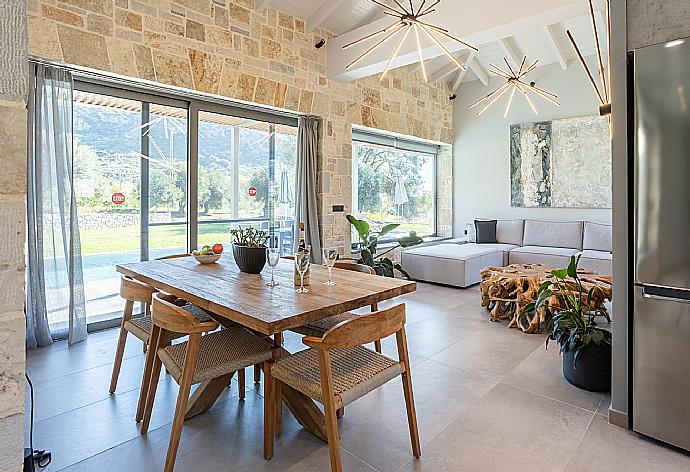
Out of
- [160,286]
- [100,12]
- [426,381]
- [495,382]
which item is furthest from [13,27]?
[100,12]

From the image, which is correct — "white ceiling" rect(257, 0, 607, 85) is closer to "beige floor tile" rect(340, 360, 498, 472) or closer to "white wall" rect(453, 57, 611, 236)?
"white wall" rect(453, 57, 611, 236)

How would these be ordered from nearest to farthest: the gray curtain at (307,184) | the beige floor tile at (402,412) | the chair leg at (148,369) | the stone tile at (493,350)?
the beige floor tile at (402,412), the chair leg at (148,369), the stone tile at (493,350), the gray curtain at (307,184)

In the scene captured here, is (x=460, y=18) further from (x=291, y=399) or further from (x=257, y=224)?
(x=291, y=399)

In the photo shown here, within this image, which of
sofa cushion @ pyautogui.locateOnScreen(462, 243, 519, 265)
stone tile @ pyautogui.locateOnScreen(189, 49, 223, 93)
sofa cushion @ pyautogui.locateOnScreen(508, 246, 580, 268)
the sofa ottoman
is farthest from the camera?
sofa cushion @ pyautogui.locateOnScreen(462, 243, 519, 265)

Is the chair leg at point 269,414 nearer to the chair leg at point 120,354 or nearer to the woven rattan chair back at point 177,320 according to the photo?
the woven rattan chair back at point 177,320

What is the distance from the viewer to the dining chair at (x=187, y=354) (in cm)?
181

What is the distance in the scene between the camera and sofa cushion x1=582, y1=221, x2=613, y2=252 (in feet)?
20.8

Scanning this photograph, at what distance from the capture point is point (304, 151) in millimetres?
5320

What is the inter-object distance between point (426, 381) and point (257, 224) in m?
3.02

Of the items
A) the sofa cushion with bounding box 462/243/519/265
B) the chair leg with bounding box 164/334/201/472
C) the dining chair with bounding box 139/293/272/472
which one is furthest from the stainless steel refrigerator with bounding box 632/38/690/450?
the sofa cushion with bounding box 462/243/519/265

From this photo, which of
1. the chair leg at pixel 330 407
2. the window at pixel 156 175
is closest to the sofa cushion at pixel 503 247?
the window at pixel 156 175

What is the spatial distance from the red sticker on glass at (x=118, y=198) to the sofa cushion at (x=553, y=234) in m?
6.02

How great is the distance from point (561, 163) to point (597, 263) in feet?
6.57

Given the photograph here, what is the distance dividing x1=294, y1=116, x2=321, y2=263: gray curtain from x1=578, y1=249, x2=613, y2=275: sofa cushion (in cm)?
366
